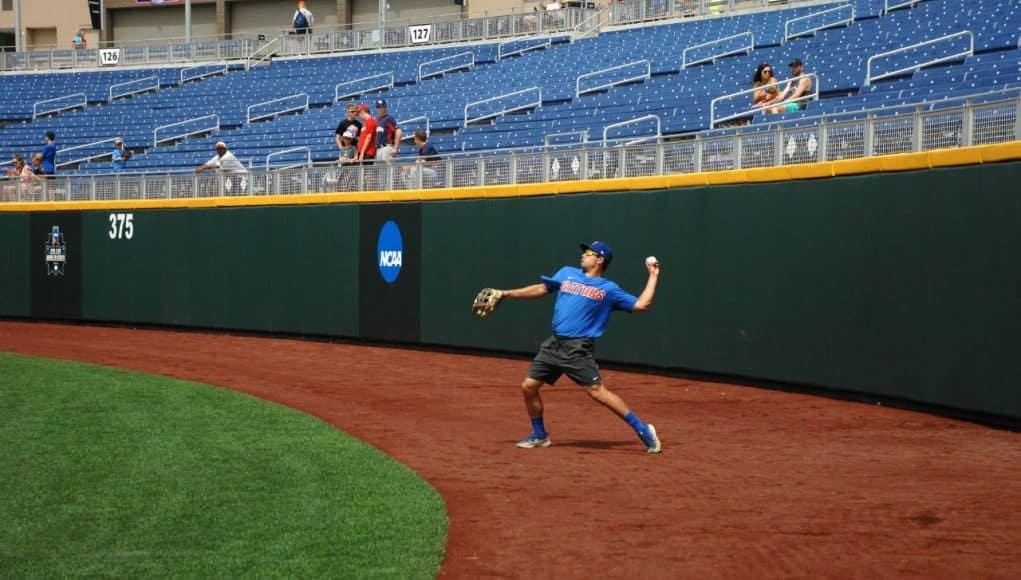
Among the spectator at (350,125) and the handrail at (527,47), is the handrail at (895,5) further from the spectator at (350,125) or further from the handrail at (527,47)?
the handrail at (527,47)

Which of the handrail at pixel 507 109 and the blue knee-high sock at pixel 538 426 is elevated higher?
the handrail at pixel 507 109

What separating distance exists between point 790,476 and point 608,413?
4.55 metres

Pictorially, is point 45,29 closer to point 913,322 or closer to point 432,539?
point 913,322

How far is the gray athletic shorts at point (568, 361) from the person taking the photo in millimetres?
11617

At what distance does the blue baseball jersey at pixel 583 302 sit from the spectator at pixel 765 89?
10515 millimetres

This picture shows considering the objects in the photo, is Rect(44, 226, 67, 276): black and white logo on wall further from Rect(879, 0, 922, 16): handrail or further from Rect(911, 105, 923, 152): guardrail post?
Rect(911, 105, 923, 152): guardrail post

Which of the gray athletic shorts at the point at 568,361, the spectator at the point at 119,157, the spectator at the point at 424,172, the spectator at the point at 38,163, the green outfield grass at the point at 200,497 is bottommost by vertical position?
the green outfield grass at the point at 200,497

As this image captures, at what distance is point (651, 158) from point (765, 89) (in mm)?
4249

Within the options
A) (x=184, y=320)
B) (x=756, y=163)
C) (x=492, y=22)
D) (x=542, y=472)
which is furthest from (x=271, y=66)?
(x=542, y=472)

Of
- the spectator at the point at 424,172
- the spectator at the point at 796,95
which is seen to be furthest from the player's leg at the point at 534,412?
the spectator at the point at 424,172

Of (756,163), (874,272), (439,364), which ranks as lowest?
(439,364)

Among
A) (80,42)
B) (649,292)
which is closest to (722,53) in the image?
(649,292)

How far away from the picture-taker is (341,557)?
7.60 m

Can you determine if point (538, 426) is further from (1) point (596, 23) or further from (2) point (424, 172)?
(1) point (596, 23)
